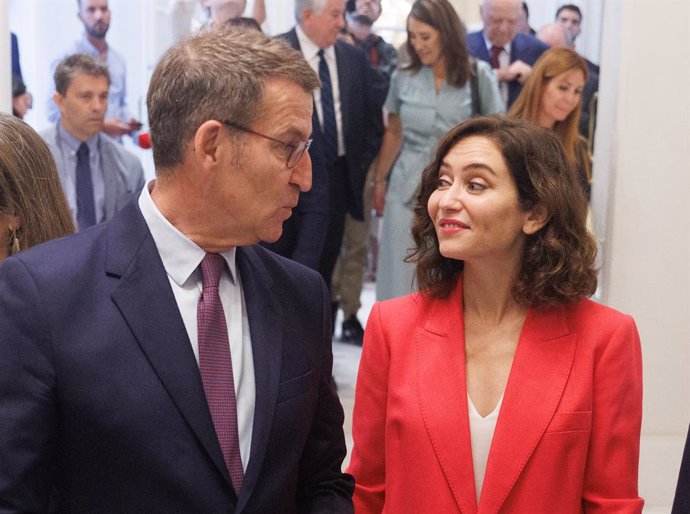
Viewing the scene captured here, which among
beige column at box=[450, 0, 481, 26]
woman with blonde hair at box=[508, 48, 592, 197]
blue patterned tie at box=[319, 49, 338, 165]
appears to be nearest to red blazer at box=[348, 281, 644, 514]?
woman with blonde hair at box=[508, 48, 592, 197]

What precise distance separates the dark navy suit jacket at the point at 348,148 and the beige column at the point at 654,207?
51.9 inches

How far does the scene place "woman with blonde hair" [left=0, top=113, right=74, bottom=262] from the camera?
226 centimetres

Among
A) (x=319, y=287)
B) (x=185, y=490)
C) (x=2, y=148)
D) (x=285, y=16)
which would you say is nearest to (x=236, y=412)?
(x=185, y=490)

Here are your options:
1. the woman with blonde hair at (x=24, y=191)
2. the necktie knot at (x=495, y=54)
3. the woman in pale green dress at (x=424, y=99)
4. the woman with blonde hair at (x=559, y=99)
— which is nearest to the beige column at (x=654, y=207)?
the woman with blonde hair at (x=559, y=99)

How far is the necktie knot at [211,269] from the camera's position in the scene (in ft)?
6.03

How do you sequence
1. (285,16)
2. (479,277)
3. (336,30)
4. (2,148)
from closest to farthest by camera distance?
(2,148), (479,277), (336,30), (285,16)

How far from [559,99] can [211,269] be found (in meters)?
3.83

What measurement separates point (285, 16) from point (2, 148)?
4.91m

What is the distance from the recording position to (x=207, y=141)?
1803 millimetres

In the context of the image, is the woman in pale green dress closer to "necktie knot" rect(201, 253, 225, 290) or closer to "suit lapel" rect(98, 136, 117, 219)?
"suit lapel" rect(98, 136, 117, 219)

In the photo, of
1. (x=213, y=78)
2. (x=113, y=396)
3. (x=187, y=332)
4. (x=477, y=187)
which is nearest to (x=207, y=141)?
(x=213, y=78)

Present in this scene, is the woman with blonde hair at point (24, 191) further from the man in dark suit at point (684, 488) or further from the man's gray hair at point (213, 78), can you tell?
the man in dark suit at point (684, 488)

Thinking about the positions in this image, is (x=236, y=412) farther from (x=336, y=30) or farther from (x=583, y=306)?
(x=336, y=30)

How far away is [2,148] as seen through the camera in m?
2.25
